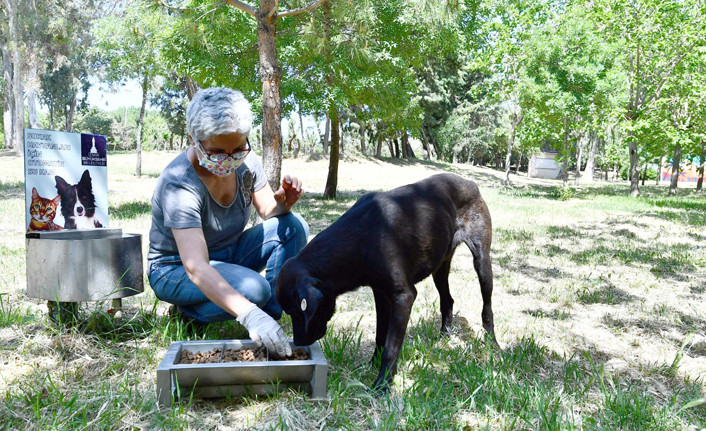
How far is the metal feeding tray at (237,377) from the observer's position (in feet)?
8.23

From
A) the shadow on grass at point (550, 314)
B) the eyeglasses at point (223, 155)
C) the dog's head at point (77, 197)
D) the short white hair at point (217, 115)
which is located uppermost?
the short white hair at point (217, 115)

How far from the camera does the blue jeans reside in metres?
3.25

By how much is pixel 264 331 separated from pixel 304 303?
256 millimetres

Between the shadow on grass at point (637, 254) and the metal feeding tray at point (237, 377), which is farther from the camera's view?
the shadow on grass at point (637, 254)

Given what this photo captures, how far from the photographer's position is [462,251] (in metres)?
8.61

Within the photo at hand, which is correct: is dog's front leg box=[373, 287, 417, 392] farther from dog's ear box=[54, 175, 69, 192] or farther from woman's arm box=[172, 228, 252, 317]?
dog's ear box=[54, 175, 69, 192]

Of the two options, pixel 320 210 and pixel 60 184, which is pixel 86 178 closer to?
pixel 60 184

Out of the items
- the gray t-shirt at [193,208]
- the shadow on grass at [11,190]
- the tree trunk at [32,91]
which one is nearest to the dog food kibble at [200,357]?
the gray t-shirt at [193,208]

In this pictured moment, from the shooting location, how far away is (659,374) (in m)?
3.37

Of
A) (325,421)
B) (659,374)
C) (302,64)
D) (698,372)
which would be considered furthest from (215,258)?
(302,64)

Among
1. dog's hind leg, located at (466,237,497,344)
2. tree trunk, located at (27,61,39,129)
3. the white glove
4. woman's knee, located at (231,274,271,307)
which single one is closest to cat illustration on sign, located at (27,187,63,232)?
woman's knee, located at (231,274,271,307)

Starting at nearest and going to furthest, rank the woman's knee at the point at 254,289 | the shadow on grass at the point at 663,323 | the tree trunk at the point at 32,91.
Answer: the woman's knee at the point at 254,289, the shadow on grass at the point at 663,323, the tree trunk at the point at 32,91

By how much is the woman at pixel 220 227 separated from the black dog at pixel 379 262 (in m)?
0.24

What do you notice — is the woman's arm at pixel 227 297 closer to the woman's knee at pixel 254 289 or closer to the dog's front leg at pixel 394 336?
the woman's knee at pixel 254 289
